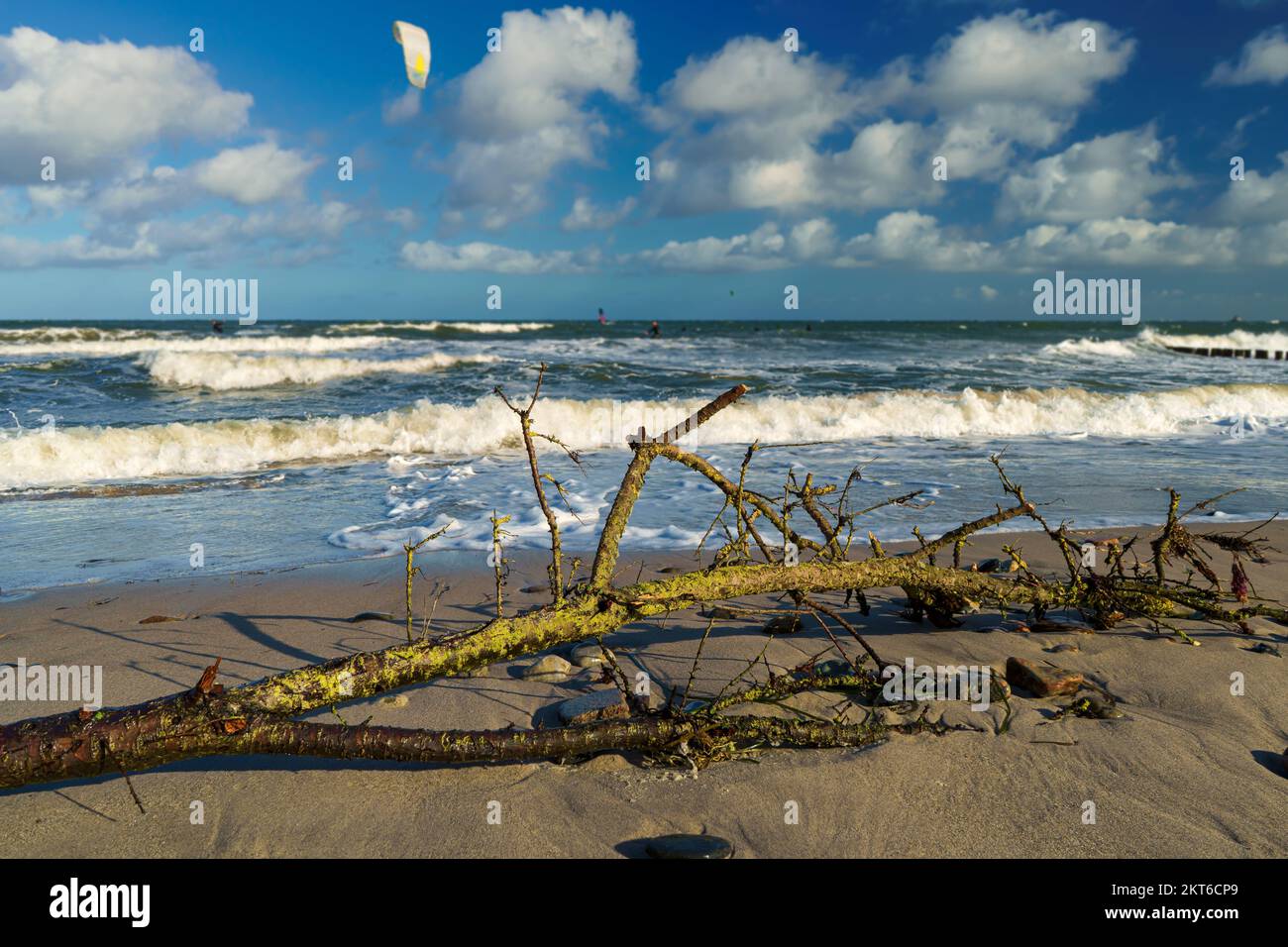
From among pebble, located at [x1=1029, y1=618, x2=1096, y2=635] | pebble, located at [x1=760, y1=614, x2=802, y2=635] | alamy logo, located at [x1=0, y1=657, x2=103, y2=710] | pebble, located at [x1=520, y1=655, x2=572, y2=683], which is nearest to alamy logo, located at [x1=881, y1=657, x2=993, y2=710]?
pebble, located at [x1=760, y1=614, x2=802, y2=635]

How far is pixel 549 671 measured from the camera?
140 inches

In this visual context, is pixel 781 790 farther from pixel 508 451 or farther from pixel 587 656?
pixel 508 451

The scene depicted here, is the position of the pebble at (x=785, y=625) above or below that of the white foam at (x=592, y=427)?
below

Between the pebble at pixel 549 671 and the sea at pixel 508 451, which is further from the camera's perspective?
the sea at pixel 508 451

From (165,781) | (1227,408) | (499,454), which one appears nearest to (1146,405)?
(1227,408)

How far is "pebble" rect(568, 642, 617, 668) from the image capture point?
3680 mm

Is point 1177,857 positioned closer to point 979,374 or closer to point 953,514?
point 953,514

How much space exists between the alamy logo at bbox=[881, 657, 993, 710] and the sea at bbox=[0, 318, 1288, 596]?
3.37 feet

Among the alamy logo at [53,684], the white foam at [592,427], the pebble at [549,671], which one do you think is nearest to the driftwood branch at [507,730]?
the pebble at [549,671]

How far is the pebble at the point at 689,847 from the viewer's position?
2273 millimetres

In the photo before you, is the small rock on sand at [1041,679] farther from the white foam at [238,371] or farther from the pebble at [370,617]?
the white foam at [238,371]
